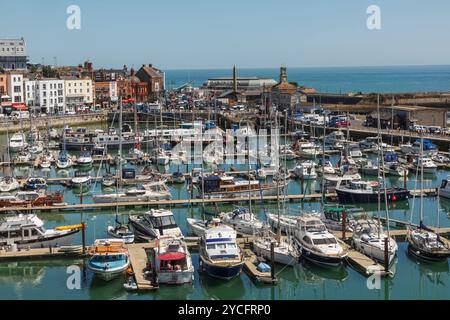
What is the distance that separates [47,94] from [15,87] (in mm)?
3472

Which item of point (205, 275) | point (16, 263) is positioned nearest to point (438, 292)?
point (205, 275)

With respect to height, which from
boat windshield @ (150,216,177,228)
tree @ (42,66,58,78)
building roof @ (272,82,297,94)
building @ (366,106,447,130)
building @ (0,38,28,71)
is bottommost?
boat windshield @ (150,216,177,228)

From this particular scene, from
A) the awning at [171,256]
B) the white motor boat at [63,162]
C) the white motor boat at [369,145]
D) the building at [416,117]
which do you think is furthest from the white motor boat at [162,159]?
the awning at [171,256]

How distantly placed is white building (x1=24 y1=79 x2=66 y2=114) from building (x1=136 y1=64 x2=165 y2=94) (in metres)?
16.0

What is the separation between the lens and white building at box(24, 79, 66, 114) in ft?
223

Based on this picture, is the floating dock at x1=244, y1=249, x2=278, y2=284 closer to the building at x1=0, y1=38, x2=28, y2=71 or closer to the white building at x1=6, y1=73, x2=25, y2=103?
the white building at x1=6, y1=73, x2=25, y2=103

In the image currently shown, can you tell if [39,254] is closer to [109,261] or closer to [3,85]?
[109,261]

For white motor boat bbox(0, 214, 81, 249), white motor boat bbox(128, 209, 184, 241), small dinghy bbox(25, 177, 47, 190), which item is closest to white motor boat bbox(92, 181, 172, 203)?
small dinghy bbox(25, 177, 47, 190)

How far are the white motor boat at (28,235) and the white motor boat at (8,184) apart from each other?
36.0ft

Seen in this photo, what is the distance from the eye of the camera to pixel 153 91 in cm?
8506

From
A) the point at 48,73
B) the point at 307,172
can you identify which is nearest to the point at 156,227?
the point at 307,172

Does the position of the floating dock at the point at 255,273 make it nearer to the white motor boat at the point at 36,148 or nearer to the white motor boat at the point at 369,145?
the white motor boat at the point at 369,145
